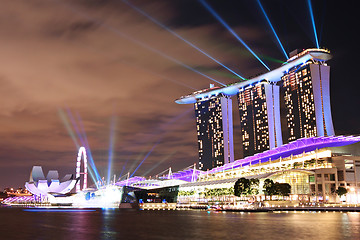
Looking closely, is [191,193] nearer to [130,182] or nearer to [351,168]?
[351,168]

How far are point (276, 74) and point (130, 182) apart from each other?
88.6m

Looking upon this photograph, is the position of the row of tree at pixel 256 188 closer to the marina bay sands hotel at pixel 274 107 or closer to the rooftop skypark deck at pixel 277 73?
the marina bay sands hotel at pixel 274 107

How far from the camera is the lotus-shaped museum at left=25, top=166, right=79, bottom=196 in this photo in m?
144

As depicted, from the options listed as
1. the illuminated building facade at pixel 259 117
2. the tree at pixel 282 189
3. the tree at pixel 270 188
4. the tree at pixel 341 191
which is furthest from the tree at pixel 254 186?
the illuminated building facade at pixel 259 117

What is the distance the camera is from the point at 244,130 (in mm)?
176375

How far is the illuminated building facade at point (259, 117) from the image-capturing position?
150 m

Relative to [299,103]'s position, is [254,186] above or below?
below

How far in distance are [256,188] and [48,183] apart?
3334 inches

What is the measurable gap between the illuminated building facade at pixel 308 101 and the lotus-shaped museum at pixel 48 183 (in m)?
80.9

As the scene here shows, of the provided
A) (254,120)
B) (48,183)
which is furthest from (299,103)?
(48,183)

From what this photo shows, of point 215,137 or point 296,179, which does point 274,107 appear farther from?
point 296,179

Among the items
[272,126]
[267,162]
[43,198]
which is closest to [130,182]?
[43,198]

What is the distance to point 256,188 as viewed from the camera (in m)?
94.7

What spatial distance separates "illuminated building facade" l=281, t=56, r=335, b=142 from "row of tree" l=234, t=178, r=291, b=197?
1533 inches
